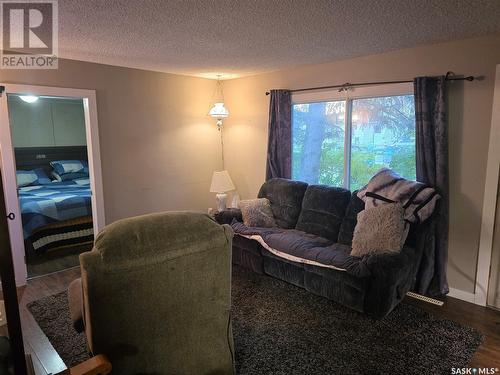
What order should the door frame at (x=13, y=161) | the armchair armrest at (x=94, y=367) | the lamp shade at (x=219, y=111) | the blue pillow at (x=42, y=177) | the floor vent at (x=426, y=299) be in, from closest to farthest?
1. the armchair armrest at (x=94, y=367)
2. the floor vent at (x=426, y=299)
3. the door frame at (x=13, y=161)
4. the lamp shade at (x=219, y=111)
5. the blue pillow at (x=42, y=177)

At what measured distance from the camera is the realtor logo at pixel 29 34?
2102 millimetres

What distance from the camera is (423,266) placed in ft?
10.2

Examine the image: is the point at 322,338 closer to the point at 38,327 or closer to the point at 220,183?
the point at 38,327

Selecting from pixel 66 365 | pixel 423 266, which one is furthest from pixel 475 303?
pixel 66 365

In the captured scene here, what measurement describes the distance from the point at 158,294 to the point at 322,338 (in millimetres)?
1535

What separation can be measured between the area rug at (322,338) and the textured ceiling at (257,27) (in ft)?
7.59

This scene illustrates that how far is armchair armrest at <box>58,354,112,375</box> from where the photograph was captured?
127 cm

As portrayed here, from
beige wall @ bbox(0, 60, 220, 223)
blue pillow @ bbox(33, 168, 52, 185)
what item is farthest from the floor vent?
blue pillow @ bbox(33, 168, 52, 185)

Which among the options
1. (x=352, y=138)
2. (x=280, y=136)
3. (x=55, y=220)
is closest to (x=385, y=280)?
(x=352, y=138)

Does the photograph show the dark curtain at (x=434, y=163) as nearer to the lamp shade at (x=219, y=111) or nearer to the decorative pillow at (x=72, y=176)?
the lamp shade at (x=219, y=111)

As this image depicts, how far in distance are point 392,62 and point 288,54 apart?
41.3 inches

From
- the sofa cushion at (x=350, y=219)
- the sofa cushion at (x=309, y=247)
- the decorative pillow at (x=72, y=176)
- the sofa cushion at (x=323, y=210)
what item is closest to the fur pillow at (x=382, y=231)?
the sofa cushion at (x=309, y=247)

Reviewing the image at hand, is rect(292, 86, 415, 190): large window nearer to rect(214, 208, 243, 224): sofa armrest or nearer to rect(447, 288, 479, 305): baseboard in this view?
rect(214, 208, 243, 224): sofa armrest

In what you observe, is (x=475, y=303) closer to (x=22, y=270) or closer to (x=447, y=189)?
(x=447, y=189)
